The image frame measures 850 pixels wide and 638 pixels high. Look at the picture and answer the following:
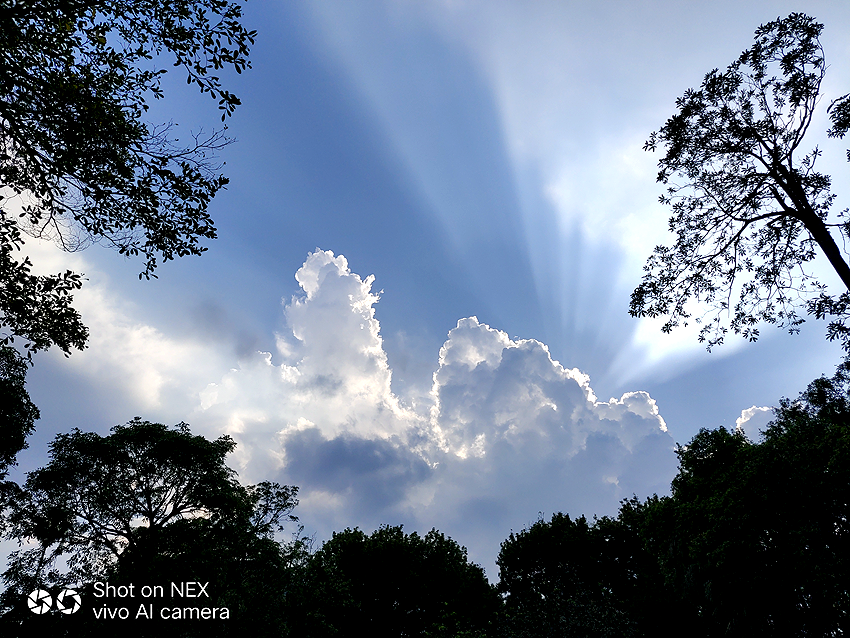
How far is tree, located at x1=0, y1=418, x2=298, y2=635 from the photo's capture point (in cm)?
2020

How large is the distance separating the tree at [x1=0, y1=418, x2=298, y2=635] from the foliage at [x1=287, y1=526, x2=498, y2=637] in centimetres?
1323

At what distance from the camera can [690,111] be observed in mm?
14492

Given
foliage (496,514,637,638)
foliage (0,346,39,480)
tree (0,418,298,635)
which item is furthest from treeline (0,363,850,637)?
foliage (496,514,637,638)

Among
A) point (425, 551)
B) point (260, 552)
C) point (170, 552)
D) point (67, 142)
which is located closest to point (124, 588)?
point (170, 552)

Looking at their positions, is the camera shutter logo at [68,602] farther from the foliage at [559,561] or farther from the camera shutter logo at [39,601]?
the foliage at [559,561]

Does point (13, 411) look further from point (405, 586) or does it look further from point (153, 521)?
point (405, 586)

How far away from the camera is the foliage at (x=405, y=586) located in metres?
36.9

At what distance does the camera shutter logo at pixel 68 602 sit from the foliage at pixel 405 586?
56.1 ft

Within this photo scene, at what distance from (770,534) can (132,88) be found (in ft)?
106

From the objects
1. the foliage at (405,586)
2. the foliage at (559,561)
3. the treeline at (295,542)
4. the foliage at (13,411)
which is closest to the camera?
the foliage at (13,411)

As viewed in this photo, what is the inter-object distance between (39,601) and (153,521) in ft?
16.7

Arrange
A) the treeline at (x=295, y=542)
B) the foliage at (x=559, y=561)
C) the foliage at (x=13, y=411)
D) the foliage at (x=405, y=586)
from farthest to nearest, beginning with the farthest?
the foliage at (x=559, y=561) → the foliage at (x=405, y=586) → the treeline at (x=295, y=542) → the foliage at (x=13, y=411)

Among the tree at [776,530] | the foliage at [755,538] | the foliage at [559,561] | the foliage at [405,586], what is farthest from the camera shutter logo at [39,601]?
the tree at [776,530]

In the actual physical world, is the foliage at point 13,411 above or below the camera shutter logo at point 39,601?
above
